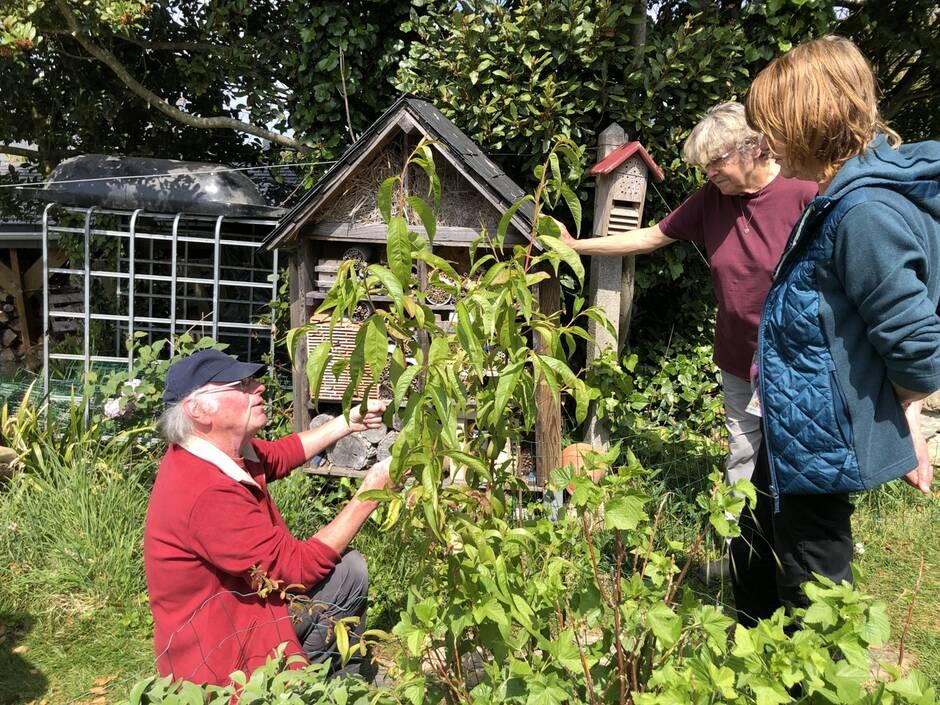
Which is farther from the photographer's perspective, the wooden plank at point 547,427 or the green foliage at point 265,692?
the wooden plank at point 547,427

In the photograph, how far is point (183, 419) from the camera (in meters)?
2.43

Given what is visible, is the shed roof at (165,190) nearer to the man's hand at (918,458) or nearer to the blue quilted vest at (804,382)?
the blue quilted vest at (804,382)

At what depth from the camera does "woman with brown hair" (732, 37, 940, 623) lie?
5.67 feet

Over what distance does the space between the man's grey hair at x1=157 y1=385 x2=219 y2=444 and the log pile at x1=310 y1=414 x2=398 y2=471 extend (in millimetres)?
1840

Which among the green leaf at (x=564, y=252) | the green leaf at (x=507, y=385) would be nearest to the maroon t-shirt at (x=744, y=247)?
the green leaf at (x=564, y=252)

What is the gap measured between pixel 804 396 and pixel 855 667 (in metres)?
0.85

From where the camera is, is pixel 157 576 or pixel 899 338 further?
pixel 157 576

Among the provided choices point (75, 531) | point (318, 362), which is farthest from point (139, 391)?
point (318, 362)

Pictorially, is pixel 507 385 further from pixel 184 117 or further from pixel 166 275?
pixel 184 117

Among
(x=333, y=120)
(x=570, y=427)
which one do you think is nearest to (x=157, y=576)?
(x=570, y=427)

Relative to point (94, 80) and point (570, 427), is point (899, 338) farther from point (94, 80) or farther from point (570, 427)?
point (94, 80)

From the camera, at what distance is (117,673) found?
3.20 m

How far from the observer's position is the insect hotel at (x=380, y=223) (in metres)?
3.69

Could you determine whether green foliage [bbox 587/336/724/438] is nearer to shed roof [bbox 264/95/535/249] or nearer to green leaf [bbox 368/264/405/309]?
shed roof [bbox 264/95/535/249]
